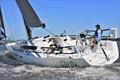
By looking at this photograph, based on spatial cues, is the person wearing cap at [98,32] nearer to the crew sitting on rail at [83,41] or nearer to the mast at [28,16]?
the crew sitting on rail at [83,41]

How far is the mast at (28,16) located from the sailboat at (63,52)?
1428 millimetres

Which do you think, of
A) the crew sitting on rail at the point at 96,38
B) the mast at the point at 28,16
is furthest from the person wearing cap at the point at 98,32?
the mast at the point at 28,16

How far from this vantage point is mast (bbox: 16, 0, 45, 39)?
35.2 meters

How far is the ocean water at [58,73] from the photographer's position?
78.6ft

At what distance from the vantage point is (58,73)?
25797mm

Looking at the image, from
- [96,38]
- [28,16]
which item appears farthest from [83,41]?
[28,16]

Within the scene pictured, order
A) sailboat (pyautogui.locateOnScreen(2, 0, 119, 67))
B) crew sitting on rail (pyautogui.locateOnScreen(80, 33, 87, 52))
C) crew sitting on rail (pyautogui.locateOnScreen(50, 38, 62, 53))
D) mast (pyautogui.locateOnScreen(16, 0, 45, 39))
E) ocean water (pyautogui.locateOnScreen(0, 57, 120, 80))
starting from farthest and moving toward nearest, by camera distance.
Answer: mast (pyautogui.locateOnScreen(16, 0, 45, 39))
crew sitting on rail (pyautogui.locateOnScreen(50, 38, 62, 53))
crew sitting on rail (pyautogui.locateOnScreen(80, 33, 87, 52))
sailboat (pyautogui.locateOnScreen(2, 0, 119, 67))
ocean water (pyautogui.locateOnScreen(0, 57, 120, 80))

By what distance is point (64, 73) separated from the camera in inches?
1014

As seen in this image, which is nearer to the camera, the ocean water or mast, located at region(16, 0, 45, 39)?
the ocean water

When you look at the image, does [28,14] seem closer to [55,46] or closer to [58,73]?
[55,46]

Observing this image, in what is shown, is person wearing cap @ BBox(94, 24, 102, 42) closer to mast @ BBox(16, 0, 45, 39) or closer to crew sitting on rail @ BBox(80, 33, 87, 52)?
crew sitting on rail @ BBox(80, 33, 87, 52)

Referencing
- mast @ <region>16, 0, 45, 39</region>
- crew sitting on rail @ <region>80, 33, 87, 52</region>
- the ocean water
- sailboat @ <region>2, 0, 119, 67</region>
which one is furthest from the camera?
mast @ <region>16, 0, 45, 39</region>

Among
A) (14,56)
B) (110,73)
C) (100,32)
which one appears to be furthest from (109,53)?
(14,56)

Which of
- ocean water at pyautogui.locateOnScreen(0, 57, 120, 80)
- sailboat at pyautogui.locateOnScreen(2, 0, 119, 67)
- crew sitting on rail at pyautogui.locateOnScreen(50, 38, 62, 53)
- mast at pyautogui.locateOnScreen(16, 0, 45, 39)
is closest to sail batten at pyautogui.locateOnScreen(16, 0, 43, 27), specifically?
mast at pyautogui.locateOnScreen(16, 0, 45, 39)
